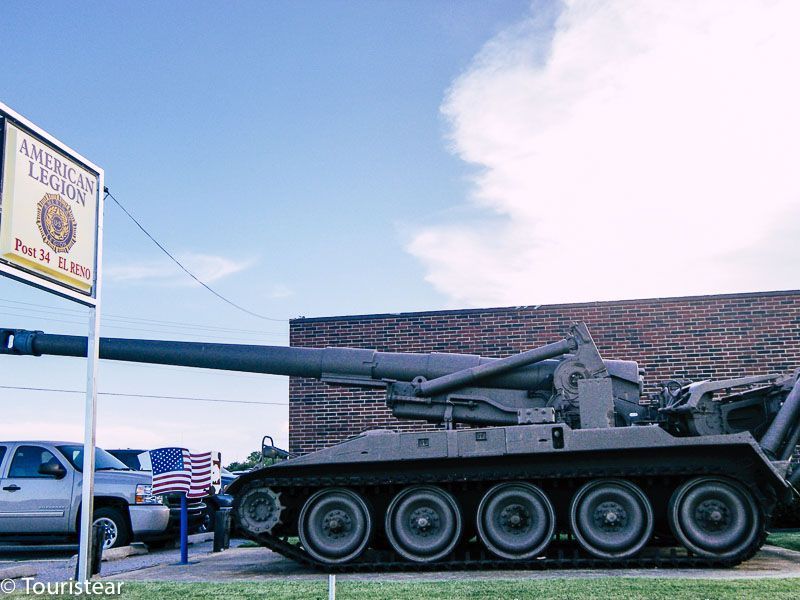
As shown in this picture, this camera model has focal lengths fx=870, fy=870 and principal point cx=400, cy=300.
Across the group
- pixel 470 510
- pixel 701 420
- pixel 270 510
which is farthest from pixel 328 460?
pixel 701 420

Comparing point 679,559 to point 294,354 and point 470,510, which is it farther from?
point 294,354

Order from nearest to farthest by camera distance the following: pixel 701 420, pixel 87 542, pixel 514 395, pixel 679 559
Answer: pixel 87 542 < pixel 679 559 < pixel 701 420 < pixel 514 395

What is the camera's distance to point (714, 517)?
981 centimetres

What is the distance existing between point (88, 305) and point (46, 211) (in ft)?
3.51

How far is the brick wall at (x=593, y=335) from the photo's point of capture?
1644 centimetres

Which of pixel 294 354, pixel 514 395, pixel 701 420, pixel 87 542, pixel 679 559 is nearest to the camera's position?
pixel 87 542

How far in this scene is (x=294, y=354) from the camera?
39.4 feet

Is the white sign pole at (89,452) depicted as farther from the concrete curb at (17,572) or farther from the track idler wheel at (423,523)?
the track idler wheel at (423,523)

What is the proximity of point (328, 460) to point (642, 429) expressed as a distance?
366 centimetres

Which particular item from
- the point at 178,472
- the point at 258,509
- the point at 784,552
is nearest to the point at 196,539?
the point at 178,472

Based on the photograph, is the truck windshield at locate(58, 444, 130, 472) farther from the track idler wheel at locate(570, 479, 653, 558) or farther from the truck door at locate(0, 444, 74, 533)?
the track idler wheel at locate(570, 479, 653, 558)

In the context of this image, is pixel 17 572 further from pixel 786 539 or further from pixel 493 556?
pixel 786 539

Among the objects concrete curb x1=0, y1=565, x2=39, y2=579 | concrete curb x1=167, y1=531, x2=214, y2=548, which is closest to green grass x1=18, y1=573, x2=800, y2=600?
concrete curb x1=0, y1=565, x2=39, y2=579

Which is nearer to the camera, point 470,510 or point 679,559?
point 679,559
